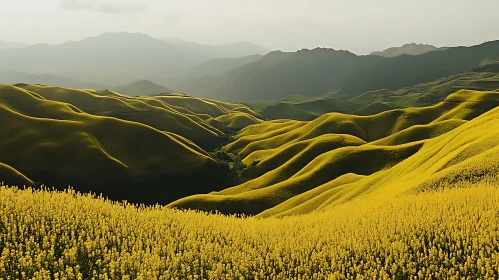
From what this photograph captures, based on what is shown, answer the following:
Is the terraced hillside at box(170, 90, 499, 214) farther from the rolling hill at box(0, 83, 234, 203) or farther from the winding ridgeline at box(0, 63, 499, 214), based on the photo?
the rolling hill at box(0, 83, 234, 203)

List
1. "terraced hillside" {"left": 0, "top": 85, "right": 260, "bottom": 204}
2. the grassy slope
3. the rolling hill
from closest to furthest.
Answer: the grassy slope → "terraced hillside" {"left": 0, "top": 85, "right": 260, "bottom": 204} → the rolling hill

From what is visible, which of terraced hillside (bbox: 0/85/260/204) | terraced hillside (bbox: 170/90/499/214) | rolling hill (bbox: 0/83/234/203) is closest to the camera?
terraced hillside (bbox: 170/90/499/214)

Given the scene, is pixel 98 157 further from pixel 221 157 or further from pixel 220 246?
pixel 220 246

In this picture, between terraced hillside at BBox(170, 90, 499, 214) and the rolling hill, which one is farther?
the rolling hill

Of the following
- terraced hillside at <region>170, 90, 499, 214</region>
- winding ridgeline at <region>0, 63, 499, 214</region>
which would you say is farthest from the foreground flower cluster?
winding ridgeline at <region>0, 63, 499, 214</region>

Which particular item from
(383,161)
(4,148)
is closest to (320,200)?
(383,161)

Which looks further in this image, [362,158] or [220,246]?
[362,158]

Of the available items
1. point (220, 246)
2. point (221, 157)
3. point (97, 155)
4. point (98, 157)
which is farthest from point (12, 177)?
point (220, 246)
